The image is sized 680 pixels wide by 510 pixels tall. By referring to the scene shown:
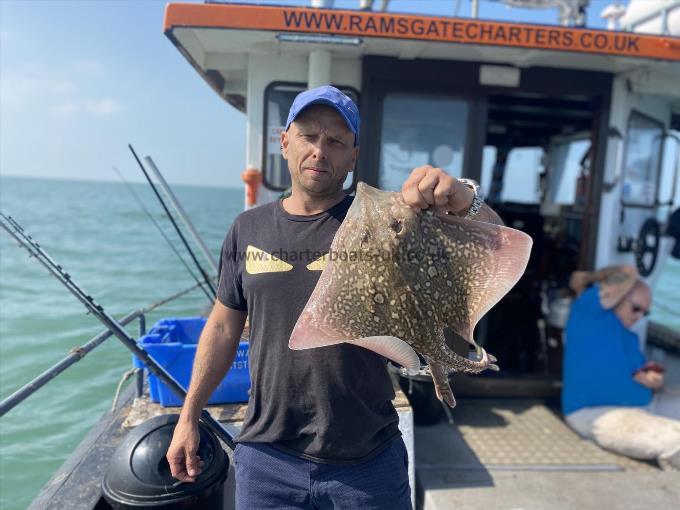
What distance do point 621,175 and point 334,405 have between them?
16.2 feet

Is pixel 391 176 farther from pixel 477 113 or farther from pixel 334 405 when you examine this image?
pixel 334 405

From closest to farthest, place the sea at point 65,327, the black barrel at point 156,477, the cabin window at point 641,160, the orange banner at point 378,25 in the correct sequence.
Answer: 1. the black barrel at point 156,477
2. the orange banner at point 378,25
3. the cabin window at point 641,160
4. the sea at point 65,327

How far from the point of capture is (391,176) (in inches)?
185

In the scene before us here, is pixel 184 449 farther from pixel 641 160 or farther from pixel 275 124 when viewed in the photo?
pixel 641 160

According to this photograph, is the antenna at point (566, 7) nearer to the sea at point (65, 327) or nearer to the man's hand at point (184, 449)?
the sea at point (65, 327)

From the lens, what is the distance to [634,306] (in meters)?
4.61

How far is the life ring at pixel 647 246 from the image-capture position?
5570 millimetres

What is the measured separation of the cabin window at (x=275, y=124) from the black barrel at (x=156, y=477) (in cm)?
269

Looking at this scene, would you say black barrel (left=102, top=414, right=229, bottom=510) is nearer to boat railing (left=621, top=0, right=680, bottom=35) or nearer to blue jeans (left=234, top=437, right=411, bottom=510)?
blue jeans (left=234, top=437, right=411, bottom=510)

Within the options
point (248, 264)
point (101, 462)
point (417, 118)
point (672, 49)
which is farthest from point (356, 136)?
point (672, 49)

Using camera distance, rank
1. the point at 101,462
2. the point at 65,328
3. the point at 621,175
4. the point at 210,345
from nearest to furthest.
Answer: the point at 210,345 < the point at 101,462 < the point at 621,175 < the point at 65,328

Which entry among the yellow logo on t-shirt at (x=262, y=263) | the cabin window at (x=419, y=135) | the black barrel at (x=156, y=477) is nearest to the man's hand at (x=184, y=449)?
the black barrel at (x=156, y=477)

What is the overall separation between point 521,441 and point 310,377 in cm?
339

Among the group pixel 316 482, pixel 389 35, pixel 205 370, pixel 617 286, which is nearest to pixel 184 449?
pixel 205 370
